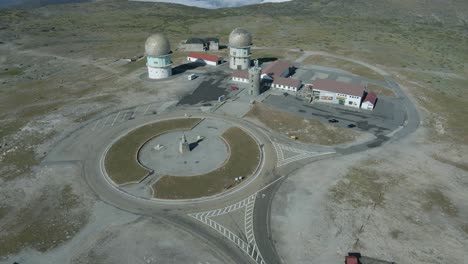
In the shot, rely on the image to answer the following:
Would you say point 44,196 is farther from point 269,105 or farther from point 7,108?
point 269,105

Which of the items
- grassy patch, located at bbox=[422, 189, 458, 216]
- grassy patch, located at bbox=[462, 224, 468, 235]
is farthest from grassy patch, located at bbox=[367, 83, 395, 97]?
grassy patch, located at bbox=[462, 224, 468, 235]

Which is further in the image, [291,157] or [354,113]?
[354,113]

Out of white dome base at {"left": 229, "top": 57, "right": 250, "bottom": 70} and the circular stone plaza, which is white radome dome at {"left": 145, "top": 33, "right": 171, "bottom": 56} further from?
the circular stone plaza

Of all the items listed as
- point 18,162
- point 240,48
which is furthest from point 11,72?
point 240,48

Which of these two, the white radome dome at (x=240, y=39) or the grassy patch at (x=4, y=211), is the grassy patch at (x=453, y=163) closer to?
the white radome dome at (x=240, y=39)

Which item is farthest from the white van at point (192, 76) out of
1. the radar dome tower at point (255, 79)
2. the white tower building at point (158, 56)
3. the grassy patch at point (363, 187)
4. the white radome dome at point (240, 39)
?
the grassy patch at point (363, 187)

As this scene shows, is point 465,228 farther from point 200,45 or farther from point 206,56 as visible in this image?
point 200,45
